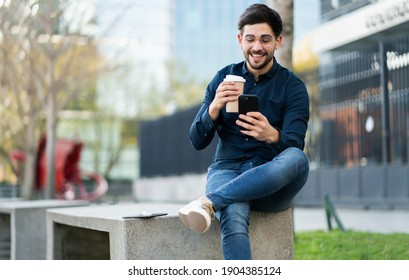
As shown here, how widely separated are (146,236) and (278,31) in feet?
4.02

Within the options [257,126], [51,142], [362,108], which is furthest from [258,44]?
[362,108]

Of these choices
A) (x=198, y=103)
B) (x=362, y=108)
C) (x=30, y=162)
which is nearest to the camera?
(x=30, y=162)

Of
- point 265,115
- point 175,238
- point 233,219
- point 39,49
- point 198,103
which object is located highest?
point 39,49

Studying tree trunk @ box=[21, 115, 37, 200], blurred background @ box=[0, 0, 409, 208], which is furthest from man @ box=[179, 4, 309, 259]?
tree trunk @ box=[21, 115, 37, 200]

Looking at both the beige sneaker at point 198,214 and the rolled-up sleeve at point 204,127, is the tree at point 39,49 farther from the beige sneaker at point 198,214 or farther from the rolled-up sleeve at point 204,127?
the beige sneaker at point 198,214

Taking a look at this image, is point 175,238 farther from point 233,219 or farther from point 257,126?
point 257,126

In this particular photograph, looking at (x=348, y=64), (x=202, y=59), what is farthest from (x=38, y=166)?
(x=202, y=59)

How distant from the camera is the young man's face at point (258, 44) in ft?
12.2

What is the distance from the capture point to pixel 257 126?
139 inches

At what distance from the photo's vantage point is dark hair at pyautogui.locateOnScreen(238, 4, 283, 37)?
3.71m

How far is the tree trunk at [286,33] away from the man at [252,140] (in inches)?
99.2

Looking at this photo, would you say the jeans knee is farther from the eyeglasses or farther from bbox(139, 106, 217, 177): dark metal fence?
bbox(139, 106, 217, 177): dark metal fence

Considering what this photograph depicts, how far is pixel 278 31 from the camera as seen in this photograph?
12.4 ft

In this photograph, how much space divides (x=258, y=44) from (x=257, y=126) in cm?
45
